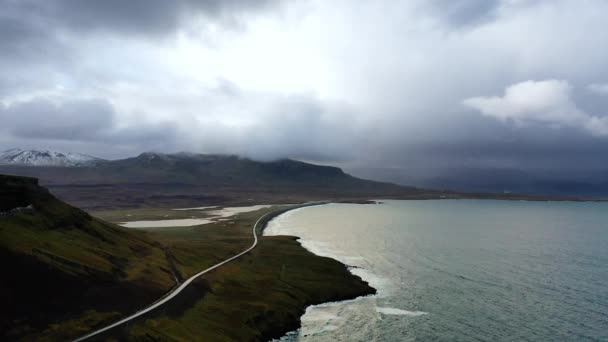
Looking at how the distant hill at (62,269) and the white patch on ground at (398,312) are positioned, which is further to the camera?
the white patch on ground at (398,312)

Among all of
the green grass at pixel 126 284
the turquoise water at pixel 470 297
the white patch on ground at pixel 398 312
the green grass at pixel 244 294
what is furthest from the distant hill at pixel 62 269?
the white patch on ground at pixel 398 312

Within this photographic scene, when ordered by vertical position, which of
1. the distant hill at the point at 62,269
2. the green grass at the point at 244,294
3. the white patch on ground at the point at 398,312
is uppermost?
the distant hill at the point at 62,269

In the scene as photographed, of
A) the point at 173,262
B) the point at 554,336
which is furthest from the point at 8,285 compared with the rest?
the point at 554,336

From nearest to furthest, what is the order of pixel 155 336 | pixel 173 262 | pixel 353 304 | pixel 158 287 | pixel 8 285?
pixel 155 336 → pixel 8 285 → pixel 158 287 → pixel 353 304 → pixel 173 262

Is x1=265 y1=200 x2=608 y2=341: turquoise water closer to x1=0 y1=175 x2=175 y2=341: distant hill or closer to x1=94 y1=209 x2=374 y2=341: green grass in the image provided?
x1=94 y1=209 x2=374 y2=341: green grass

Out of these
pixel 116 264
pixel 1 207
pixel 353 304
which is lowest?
pixel 353 304

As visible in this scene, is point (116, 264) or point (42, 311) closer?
point (42, 311)

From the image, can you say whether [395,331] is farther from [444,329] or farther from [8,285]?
[8,285]

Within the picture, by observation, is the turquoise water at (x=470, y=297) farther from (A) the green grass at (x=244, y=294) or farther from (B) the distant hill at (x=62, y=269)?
(B) the distant hill at (x=62, y=269)
